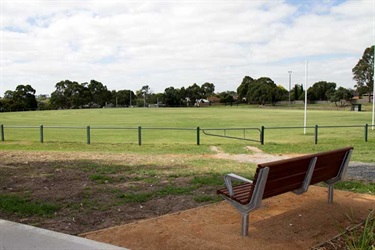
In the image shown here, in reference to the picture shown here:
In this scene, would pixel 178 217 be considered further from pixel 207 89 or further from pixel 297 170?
pixel 207 89

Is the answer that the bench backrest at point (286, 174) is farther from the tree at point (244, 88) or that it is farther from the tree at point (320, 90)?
the tree at point (244, 88)

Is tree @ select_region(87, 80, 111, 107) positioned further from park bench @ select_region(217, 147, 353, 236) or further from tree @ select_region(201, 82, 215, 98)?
park bench @ select_region(217, 147, 353, 236)

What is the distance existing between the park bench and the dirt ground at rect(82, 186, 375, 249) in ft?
1.15

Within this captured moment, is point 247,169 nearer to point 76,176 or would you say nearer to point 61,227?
point 76,176

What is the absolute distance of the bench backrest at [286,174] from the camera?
4.04 meters

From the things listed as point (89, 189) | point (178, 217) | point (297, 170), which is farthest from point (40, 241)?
point (297, 170)

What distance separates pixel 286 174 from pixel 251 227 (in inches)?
31.9

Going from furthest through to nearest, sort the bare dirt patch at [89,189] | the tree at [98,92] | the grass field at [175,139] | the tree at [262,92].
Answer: the tree at [98,92] < the tree at [262,92] < the grass field at [175,139] < the bare dirt patch at [89,189]

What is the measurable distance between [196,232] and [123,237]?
88 centimetres

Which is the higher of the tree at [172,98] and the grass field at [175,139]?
the tree at [172,98]

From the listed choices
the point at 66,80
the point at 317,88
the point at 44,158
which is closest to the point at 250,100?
the point at 317,88

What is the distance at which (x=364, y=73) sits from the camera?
106 m

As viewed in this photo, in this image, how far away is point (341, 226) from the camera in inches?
177

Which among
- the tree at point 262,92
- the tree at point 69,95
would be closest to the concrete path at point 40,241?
the tree at point 262,92
